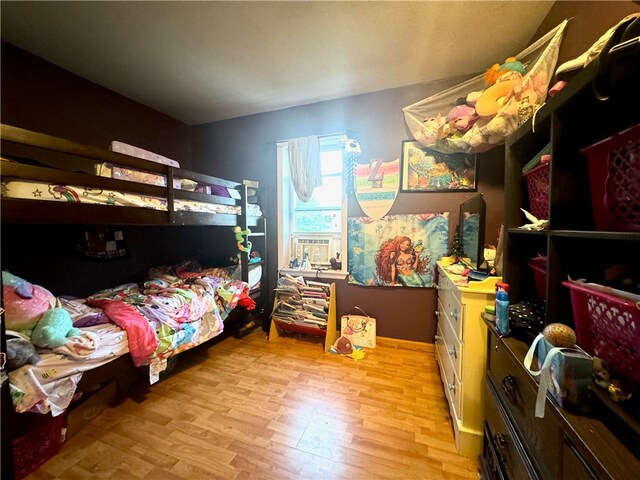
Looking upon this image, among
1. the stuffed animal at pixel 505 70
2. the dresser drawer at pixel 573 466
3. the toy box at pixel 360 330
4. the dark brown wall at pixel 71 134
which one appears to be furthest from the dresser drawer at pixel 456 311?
the dark brown wall at pixel 71 134

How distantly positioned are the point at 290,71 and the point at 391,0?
930mm

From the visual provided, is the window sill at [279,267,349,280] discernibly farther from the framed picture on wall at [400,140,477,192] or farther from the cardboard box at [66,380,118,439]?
the cardboard box at [66,380,118,439]

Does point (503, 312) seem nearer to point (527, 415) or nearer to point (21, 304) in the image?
point (527, 415)

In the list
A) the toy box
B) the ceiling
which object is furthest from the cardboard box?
the ceiling

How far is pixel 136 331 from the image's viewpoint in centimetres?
139

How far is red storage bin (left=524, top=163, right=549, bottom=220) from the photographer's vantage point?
78 centimetres

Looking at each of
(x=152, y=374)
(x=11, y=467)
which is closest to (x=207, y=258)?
(x=152, y=374)

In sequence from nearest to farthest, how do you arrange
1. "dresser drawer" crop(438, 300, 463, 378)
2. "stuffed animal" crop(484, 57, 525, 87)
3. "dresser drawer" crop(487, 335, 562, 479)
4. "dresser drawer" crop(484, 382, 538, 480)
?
"dresser drawer" crop(487, 335, 562, 479) → "dresser drawer" crop(484, 382, 538, 480) → "dresser drawer" crop(438, 300, 463, 378) → "stuffed animal" crop(484, 57, 525, 87)

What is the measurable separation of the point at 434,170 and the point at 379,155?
0.54 metres

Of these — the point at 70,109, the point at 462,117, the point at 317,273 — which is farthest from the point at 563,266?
the point at 70,109

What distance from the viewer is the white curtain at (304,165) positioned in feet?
8.07

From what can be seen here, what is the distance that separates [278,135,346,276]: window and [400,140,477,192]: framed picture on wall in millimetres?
651

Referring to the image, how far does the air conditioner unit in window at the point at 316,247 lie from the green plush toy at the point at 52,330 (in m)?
1.85

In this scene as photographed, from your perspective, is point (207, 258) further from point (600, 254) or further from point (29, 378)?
point (600, 254)
